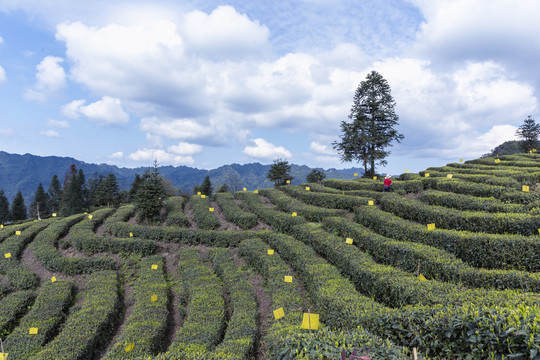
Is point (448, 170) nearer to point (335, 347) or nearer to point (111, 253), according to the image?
point (335, 347)

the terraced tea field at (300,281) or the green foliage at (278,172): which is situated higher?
the green foliage at (278,172)

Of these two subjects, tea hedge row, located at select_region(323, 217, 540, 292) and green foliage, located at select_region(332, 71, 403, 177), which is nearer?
tea hedge row, located at select_region(323, 217, 540, 292)

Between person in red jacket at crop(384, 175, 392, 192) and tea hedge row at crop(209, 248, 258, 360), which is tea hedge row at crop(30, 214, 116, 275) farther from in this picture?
person in red jacket at crop(384, 175, 392, 192)

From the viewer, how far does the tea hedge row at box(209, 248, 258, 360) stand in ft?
25.6

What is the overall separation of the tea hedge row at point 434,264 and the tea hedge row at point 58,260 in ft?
49.5

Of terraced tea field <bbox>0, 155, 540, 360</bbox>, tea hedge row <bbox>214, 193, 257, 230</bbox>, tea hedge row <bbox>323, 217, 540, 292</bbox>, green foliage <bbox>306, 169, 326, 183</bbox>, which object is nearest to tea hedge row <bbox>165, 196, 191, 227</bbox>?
terraced tea field <bbox>0, 155, 540, 360</bbox>

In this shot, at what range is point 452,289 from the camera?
801 cm

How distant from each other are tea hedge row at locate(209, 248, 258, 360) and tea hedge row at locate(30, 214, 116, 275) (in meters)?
7.04

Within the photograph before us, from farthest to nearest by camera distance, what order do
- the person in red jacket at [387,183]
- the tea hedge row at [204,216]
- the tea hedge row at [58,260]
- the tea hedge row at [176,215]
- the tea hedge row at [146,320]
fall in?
the tea hedge row at [176,215], the tea hedge row at [204,216], the person in red jacket at [387,183], the tea hedge row at [58,260], the tea hedge row at [146,320]

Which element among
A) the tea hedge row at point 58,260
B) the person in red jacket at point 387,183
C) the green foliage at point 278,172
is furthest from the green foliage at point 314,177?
the tea hedge row at point 58,260

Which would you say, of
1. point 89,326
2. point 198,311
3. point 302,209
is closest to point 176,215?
point 302,209

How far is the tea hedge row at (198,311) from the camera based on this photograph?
8383 mm

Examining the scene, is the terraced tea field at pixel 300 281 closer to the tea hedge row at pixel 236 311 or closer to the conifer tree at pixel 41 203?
the tea hedge row at pixel 236 311

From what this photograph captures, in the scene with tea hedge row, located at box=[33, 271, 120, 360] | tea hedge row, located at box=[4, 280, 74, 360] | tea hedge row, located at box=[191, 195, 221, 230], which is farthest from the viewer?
tea hedge row, located at box=[191, 195, 221, 230]
